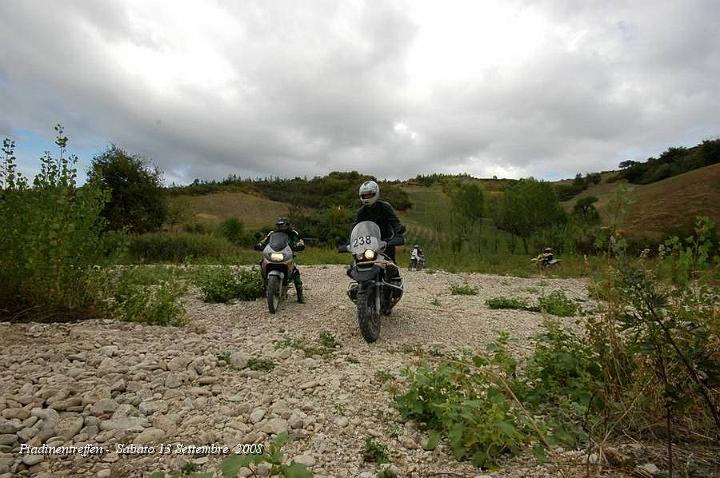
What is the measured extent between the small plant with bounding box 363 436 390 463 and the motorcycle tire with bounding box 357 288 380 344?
2085 mm

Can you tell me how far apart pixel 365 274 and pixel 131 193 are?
21145 mm

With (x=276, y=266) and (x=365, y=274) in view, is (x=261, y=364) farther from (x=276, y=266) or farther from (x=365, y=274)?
(x=276, y=266)

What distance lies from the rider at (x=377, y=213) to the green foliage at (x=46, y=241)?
3.22 metres

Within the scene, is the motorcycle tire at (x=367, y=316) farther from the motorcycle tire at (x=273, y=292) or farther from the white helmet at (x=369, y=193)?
the motorcycle tire at (x=273, y=292)

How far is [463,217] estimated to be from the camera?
29250 millimetres

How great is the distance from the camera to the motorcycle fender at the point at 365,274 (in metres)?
4.48

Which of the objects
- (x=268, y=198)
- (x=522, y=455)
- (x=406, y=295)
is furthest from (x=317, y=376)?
(x=268, y=198)

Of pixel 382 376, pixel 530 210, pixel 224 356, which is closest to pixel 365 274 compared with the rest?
pixel 382 376

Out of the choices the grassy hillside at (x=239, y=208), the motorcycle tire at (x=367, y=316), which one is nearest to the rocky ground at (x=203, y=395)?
the motorcycle tire at (x=367, y=316)

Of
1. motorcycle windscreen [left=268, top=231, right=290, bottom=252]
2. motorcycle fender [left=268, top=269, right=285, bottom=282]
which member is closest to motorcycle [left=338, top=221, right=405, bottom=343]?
motorcycle fender [left=268, top=269, right=285, bottom=282]

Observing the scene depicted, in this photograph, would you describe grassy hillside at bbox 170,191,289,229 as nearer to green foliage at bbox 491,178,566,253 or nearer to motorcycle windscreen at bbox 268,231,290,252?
green foliage at bbox 491,178,566,253

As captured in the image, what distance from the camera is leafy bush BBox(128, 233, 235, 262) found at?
1639cm

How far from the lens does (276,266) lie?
6.28 m

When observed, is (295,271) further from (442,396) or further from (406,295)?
(442,396)
